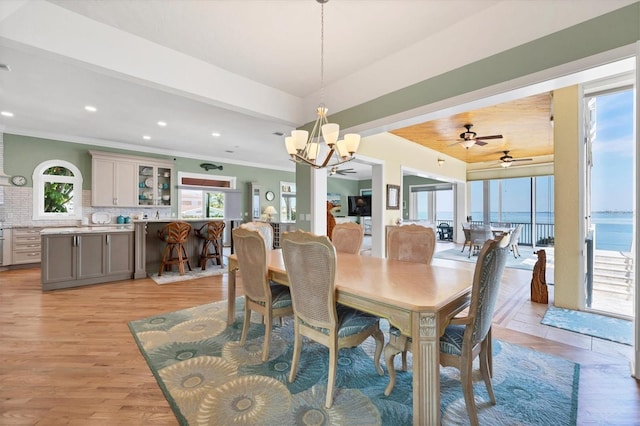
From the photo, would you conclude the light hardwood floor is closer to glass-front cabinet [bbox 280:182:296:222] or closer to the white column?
the white column

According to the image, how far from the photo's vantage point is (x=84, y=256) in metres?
4.34

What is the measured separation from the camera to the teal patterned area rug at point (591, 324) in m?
2.57

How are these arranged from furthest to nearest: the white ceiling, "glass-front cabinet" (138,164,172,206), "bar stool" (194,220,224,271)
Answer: "glass-front cabinet" (138,164,172,206)
"bar stool" (194,220,224,271)
the white ceiling

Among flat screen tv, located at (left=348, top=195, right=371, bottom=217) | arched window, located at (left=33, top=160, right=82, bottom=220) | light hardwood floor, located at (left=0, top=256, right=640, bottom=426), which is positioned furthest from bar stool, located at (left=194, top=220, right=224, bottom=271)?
flat screen tv, located at (left=348, top=195, right=371, bottom=217)

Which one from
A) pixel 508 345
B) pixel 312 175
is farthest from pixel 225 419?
pixel 312 175

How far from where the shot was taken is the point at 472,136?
194 inches

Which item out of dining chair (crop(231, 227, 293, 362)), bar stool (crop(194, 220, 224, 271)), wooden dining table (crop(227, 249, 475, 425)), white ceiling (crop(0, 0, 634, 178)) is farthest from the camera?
bar stool (crop(194, 220, 224, 271))

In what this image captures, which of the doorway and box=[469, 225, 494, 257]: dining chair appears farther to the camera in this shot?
box=[469, 225, 494, 257]: dining chair

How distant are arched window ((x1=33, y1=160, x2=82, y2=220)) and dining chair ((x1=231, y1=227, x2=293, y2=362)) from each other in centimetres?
599

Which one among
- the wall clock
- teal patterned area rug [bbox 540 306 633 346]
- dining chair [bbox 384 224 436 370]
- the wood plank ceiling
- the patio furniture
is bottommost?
teal patterned area rug [bbox 540 306 633 346]

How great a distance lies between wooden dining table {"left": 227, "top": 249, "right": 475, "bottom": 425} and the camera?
1315 mm

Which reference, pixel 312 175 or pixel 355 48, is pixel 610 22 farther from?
pixel 312 175

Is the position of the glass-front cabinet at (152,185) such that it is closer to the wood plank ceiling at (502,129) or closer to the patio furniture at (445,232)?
the wood plank ceiling at (502,129)

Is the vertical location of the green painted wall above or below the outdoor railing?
above
